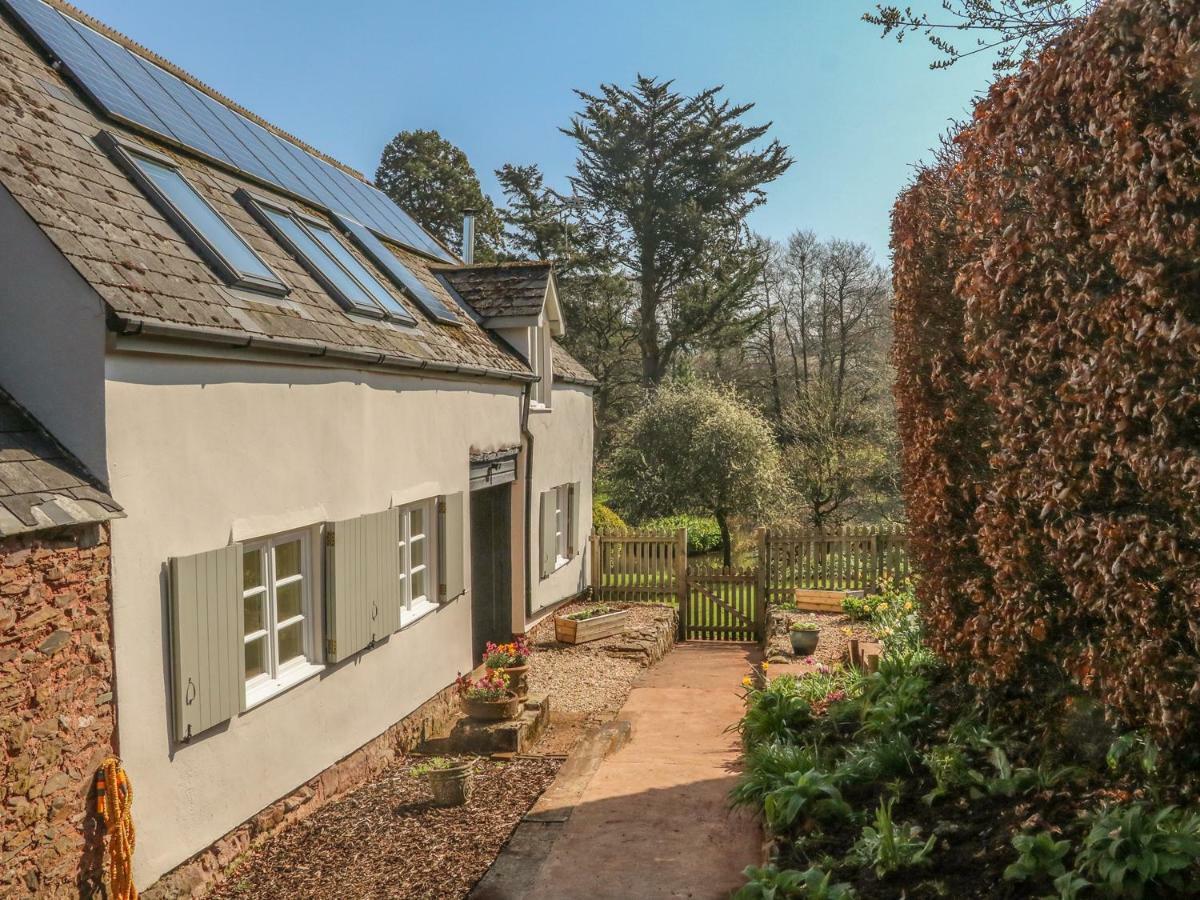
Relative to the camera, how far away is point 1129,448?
4.17 meters

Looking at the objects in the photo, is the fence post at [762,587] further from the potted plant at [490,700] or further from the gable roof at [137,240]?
the gable roof at [137,240]

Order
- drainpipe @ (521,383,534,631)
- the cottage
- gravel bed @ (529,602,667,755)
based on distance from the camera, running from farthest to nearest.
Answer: drainpipe @ (521,383,534,631)
gravel bed @ (529,602,667,755)
the cottage

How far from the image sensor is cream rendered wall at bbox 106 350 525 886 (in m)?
5.86

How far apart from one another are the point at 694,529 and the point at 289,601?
60.0 feet

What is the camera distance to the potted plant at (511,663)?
10.4 metres

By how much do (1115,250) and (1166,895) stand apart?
278 cm

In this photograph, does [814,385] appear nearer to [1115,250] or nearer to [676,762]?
[676,762]

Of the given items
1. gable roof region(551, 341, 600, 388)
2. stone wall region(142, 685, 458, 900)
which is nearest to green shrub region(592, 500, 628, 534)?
gable roof region(551, 341, 600, 388)

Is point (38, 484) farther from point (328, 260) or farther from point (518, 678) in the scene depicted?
point (518, 678)

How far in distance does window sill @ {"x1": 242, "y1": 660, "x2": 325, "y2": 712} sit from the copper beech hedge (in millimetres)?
5172

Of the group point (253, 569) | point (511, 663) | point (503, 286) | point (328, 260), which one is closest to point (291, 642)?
point (253, 569)

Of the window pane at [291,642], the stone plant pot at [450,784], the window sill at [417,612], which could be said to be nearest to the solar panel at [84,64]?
the window pane at [291,642]

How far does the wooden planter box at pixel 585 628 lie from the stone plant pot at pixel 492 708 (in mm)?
4898

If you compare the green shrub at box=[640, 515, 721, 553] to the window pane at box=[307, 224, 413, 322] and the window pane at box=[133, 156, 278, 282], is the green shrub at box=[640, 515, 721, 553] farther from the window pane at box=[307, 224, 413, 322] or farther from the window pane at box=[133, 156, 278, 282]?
the window pane at box=[133, 156, 278, 282]
